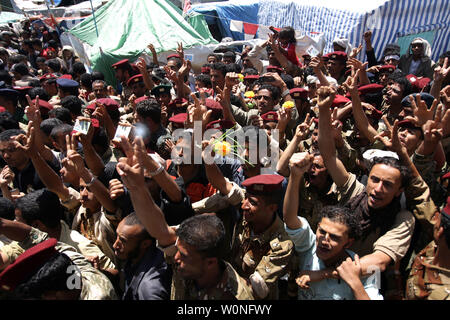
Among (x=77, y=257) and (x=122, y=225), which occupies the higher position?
(x=122, y=225)

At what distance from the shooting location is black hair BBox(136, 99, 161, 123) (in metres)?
4.00

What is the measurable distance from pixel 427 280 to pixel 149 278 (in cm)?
180

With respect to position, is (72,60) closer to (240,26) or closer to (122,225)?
(240,26)

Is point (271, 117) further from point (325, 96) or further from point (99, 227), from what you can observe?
point (99, 227)

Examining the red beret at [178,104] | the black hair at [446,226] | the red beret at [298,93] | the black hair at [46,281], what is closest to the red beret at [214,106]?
the red beret at [178,104]

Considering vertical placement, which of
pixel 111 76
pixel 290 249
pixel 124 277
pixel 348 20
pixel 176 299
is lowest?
pixel 111 76

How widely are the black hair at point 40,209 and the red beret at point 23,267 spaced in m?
0.75

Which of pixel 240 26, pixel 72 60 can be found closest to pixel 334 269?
pixel 240 26

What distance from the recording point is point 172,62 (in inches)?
283

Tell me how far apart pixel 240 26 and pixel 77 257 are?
8.86 metres

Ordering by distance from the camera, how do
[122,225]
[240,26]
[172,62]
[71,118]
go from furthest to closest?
[240,26] < [172,62] < [71,118] < [122,225]

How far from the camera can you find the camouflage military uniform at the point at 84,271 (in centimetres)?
204

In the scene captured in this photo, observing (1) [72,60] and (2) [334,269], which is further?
(1) [72,60]

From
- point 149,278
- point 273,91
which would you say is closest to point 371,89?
point 273,91
